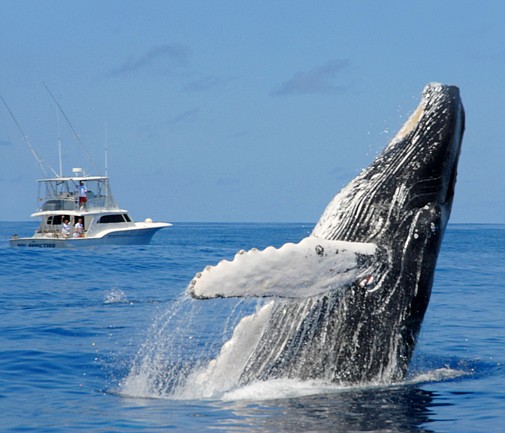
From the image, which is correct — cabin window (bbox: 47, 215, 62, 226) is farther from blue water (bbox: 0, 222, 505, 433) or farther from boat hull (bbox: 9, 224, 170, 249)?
blue water (bbox: 0, 222, 505, 433)

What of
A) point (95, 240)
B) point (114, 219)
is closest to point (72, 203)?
point (114, 219)

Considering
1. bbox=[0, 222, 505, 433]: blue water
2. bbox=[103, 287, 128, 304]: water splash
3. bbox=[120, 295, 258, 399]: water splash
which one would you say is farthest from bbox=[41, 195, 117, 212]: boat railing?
bbox=[120, 295, 258, 399]: water splash

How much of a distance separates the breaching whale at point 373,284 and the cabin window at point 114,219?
145 ft

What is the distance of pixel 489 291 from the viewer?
25.2 meters

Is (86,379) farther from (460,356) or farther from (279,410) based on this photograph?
(460,356)

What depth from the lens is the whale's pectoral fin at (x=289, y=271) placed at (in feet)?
23.8

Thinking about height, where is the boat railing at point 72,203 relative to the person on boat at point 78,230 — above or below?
above

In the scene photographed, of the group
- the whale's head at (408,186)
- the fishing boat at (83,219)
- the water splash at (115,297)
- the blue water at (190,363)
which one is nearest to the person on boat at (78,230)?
the fishing boat at (83,219)

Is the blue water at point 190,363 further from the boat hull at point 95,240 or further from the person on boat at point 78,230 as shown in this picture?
the person on boat at point 78,230

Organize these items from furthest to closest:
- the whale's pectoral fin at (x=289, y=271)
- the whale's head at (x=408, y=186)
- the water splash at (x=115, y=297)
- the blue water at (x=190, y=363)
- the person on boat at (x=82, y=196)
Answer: the person on boat at (x=82, y=196) < the water splash at (x=115, y=297) < the whale's head at (x=408, y=186) < the blue water at (x=190, y=363) < the whale's pectoral fin at (x=289, y=271)

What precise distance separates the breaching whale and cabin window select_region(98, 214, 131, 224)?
145 feet

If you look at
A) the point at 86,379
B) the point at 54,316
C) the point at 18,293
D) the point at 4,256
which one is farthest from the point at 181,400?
the point at 4,256

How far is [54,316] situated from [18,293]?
5.95 meters

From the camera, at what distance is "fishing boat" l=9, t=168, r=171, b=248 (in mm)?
50594
